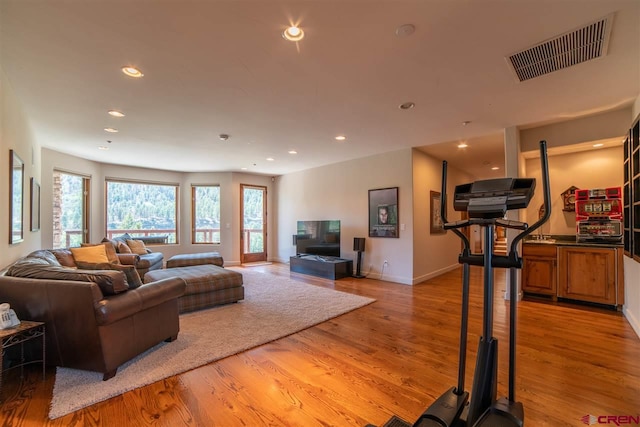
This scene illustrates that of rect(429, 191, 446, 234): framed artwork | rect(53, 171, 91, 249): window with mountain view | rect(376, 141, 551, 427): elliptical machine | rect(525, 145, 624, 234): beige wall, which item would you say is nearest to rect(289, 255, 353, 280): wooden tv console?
rect(429, 191, 446, 234): framed artwork

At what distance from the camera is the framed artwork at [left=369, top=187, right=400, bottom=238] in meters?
5.39

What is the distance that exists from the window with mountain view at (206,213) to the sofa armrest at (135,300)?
528cm

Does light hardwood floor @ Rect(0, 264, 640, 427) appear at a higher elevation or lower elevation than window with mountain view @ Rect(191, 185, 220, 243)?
lower

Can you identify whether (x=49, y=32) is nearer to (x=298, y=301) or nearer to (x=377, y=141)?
(x=298, y=301)

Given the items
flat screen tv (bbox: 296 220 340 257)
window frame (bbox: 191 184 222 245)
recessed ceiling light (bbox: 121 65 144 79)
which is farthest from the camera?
window frame (bbox: 191 184 222 245)

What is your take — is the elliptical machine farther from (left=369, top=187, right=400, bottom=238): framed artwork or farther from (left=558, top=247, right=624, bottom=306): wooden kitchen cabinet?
(left=369, top=187, right=400, bottom=238): framed artwork

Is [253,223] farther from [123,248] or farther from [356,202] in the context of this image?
[356,202]

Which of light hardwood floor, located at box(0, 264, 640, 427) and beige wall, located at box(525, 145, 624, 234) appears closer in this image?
light hardwood floor, located at box(0, 264, 640, 427)

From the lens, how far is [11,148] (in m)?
2.77

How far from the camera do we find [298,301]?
4102 millimetres

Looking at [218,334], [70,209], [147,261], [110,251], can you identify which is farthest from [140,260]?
[218,334]

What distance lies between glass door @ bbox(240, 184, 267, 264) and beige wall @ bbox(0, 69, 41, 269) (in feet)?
14.7

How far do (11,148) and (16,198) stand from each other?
54cm

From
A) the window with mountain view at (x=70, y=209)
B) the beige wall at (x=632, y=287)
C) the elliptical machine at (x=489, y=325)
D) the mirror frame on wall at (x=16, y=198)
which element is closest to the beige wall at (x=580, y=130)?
the beige wall at (x=632, y=287)
